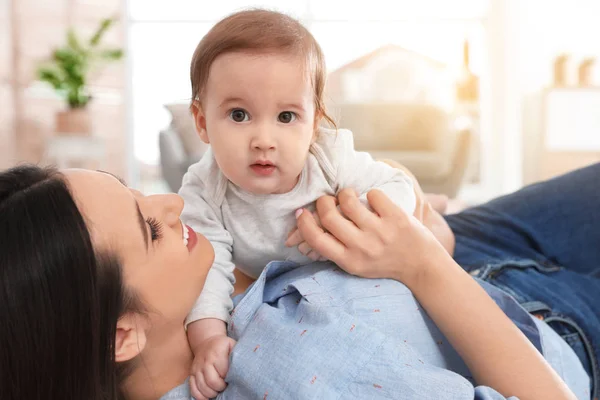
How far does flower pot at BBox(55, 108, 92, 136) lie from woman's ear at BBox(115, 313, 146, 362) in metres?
5.74

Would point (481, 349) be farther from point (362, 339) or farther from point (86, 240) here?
point (86, 240)

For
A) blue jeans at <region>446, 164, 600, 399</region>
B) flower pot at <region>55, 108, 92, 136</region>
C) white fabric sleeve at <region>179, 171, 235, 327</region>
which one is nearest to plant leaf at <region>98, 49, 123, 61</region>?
flower pot at <region>55, 108, 92, 136</region>

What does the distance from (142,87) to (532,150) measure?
14.1 feet

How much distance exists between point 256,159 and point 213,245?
0.20m

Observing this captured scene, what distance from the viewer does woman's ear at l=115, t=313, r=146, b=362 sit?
872 mm

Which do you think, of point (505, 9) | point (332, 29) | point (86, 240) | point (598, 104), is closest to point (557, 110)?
point (598, 104)

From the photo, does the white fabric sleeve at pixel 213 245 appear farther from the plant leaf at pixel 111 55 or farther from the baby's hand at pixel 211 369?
the plant leaf at pixel 111 55

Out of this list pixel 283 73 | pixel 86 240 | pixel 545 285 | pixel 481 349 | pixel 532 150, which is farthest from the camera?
pixel 532 150

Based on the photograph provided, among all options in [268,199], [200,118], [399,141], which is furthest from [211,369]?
[399,141]

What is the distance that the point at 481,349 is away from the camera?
0.90 m

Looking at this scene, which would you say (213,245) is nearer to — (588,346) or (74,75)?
(588,346)

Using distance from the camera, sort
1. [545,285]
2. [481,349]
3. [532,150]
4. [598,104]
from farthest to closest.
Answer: [532,150], [598,104], [545,285], [481,349]

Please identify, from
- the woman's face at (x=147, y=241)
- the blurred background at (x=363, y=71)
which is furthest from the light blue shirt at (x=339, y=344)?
the blurred background at (x=363, y=71)

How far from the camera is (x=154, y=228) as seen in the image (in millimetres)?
916
